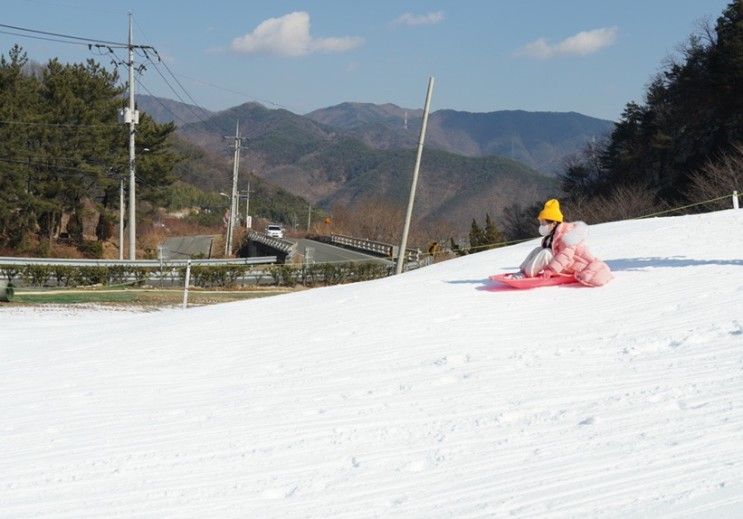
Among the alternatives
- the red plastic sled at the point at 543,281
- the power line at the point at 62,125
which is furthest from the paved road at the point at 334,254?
the red plastic sled at the point at 543,281

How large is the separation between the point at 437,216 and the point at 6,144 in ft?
437

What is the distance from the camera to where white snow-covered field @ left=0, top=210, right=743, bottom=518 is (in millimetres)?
4945

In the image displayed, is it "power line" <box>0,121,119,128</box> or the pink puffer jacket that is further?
"power line" <box>0,121,119,128</box>

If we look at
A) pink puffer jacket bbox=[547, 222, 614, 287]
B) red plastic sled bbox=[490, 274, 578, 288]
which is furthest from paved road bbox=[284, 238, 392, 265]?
pink puffer jacket bbox=[547, 222, 614, 287]

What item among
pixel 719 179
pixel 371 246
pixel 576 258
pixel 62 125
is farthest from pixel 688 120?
pixel 576 258

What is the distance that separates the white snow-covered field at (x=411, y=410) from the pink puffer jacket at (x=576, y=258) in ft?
0.97

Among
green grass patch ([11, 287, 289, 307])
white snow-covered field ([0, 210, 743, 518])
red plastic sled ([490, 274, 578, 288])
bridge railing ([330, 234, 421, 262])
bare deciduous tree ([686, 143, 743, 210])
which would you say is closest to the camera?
white snow-covered field ([0, 210, 743, 518])

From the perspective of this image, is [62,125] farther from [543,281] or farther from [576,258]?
[576,258]

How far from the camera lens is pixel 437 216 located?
557 ft

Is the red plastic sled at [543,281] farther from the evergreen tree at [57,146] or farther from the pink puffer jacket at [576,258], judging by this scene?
the evergreen tree at [57,146]

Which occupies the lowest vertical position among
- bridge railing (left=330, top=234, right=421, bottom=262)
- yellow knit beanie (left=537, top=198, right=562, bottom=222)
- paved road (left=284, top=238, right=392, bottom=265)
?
paved road (left=284, top=238, right=392, bottom=265)

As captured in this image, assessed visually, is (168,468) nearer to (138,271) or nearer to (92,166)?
(138,271)

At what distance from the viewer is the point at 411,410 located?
265 inches

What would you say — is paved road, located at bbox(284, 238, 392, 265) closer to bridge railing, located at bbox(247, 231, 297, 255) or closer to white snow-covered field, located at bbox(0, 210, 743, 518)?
bridge railing, located at bbox(247, 231, 297, 255)
